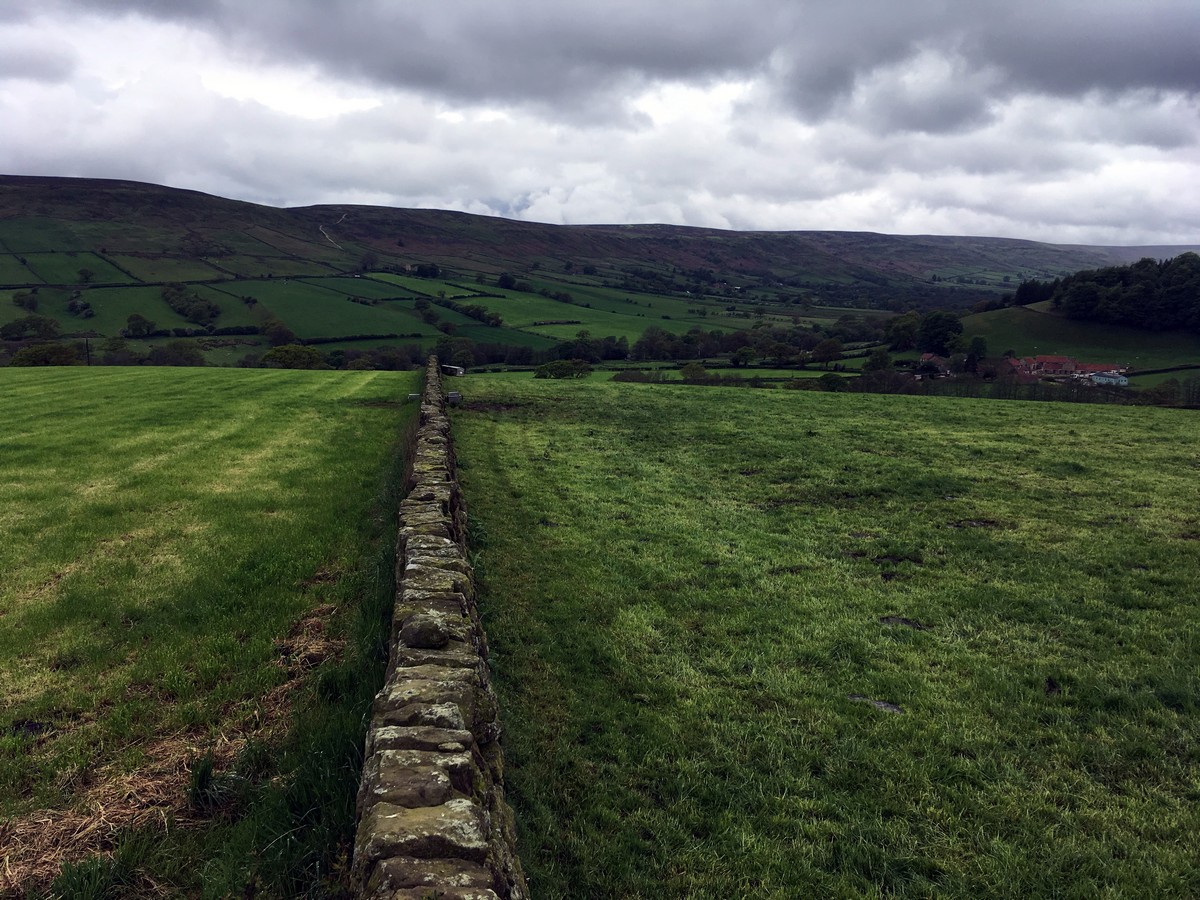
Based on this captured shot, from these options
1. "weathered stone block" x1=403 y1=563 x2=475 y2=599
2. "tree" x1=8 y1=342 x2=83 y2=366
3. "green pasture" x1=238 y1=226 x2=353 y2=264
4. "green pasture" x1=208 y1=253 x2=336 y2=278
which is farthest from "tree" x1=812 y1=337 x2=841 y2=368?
"green pasture" x1=238 y1=226 x2=353 y2=264

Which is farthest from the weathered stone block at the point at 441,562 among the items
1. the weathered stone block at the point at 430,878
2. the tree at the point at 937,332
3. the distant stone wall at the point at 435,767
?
the tree at the point at 937,332

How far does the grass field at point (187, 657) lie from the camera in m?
3.71

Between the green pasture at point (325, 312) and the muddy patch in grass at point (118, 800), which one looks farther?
the green pasture at point (325, 312)

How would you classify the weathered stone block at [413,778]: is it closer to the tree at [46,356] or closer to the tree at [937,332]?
the tree at [46,356]

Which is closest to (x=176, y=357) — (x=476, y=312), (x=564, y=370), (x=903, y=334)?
(x=564, y=370)

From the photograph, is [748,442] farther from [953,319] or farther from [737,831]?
[953,319]

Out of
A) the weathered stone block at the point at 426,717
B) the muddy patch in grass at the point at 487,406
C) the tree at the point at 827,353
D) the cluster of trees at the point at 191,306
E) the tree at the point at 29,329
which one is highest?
the cluster of trees at the point at 191,306

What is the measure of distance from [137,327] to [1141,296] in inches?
5170

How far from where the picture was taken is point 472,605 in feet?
18.6

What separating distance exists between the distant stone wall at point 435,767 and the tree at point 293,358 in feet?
191

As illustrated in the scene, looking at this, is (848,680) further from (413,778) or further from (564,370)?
(564,370)

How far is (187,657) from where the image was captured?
5586mm

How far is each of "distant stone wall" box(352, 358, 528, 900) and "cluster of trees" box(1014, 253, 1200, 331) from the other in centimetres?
10095

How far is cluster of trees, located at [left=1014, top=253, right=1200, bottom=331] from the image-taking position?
246ft
